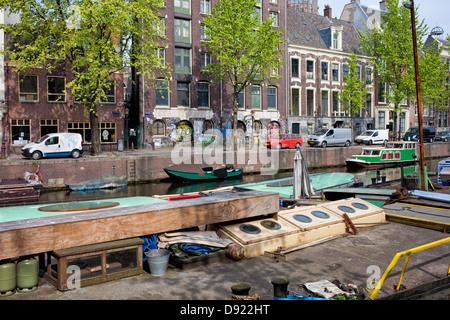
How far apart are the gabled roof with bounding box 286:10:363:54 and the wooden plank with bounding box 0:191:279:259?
146 feet

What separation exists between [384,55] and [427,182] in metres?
33.3

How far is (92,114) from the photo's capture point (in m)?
29.7

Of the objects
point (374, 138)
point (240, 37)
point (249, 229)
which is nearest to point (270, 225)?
point (249, 229)

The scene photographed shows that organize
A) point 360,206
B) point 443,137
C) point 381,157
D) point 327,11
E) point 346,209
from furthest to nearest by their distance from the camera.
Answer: point 327,11 → point 443,137 → point 381,157 → point 360,206 → point 346,209

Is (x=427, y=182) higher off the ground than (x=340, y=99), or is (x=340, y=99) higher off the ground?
(x=340, y=99)

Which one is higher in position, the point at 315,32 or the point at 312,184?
the point at 315,32

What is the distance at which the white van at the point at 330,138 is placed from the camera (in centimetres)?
4188

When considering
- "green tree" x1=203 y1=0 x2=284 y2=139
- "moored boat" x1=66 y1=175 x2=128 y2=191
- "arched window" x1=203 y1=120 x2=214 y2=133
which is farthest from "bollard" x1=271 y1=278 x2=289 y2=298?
"arched window" x1=203 y1=120 x2=214 y2=133

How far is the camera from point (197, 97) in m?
42.1

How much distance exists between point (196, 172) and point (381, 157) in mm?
18013

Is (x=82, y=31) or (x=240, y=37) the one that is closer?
(x=82, y=31)

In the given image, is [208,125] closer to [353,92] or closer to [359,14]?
[353,92]
